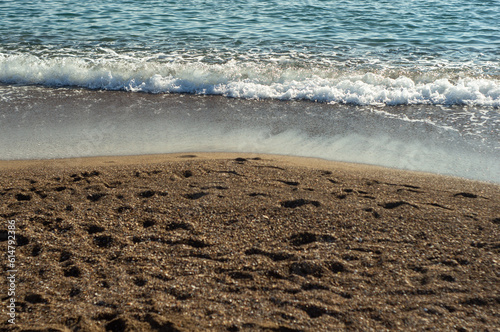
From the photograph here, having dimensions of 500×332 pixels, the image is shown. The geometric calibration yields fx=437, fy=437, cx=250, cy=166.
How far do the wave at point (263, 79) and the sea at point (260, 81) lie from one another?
0.04 m

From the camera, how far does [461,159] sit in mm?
5777

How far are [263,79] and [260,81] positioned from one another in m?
0.10

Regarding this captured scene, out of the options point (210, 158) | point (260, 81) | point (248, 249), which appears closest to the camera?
point (248, 249)

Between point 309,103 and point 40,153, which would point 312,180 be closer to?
point 309,103

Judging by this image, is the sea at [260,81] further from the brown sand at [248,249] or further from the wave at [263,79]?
the brown sand at [248,249]

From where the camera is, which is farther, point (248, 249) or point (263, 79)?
point (263, 79)

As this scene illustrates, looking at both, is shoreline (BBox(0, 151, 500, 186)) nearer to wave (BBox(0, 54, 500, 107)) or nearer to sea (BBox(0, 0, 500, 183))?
sea (BBox(0, 0, 500, 183))

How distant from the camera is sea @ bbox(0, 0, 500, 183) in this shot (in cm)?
621

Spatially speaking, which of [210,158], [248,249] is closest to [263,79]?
[210,158]

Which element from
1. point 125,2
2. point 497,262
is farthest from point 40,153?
point 125,2

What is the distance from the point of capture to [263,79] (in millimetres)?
8656

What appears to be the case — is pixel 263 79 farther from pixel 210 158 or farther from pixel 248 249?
pixel 248 249

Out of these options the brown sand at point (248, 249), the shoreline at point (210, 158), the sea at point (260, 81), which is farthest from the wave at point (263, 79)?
the brown sand at point (248, 249)

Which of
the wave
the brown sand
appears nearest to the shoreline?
the brown sand
